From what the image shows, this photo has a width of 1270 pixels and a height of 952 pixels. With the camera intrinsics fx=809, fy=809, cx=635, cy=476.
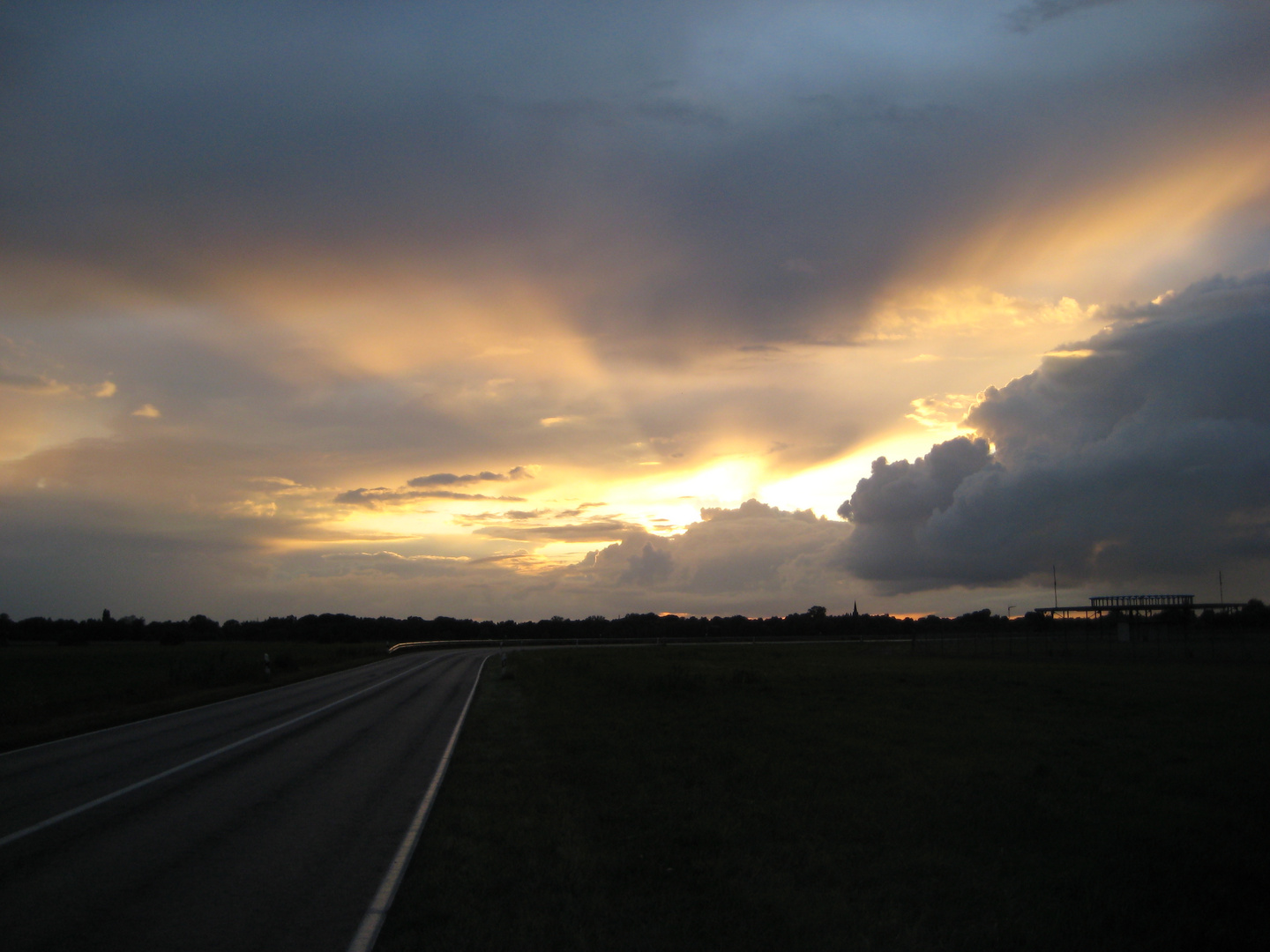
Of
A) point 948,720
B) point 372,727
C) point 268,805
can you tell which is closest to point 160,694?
point 372,727

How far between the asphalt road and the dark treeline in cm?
11776

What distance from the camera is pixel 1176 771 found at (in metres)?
14.4

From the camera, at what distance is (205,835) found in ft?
32.3

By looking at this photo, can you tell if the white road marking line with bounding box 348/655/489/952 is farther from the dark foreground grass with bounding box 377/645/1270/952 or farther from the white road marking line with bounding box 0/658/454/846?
the white road marking line with bounding box 0/658/454/846

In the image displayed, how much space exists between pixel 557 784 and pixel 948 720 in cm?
1250

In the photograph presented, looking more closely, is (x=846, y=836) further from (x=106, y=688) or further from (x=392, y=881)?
(x=106, y=688)

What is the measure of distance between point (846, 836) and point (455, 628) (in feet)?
586

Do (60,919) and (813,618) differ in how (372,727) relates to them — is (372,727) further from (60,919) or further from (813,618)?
(813,618)

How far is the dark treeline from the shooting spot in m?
145

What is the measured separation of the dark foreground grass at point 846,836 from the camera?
7.03m

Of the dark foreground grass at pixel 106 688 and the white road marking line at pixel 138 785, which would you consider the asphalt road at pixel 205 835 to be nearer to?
the white road marking line at pixel 138 785

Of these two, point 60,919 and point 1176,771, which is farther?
point 1176,771

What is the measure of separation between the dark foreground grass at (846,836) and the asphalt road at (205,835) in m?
0.79

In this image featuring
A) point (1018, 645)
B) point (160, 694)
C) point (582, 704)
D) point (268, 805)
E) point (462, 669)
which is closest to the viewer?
point (268, 805)
